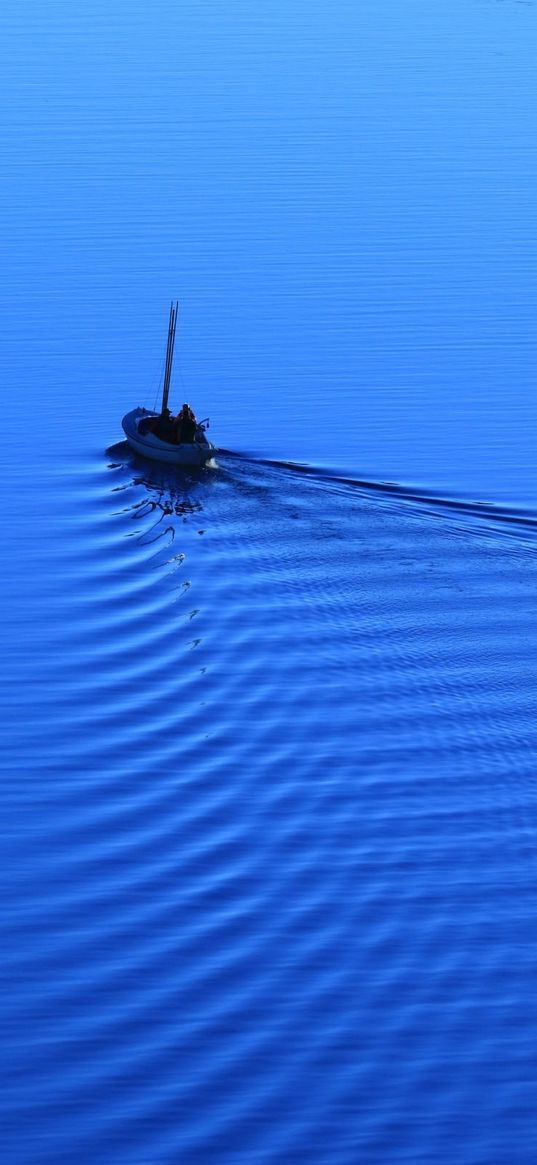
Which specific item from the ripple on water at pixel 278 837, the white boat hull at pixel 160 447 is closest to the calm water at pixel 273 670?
the ripple on water at pixel 278 837

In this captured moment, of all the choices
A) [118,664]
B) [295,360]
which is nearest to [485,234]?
[295,360]

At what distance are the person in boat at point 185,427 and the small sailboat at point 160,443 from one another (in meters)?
0.08

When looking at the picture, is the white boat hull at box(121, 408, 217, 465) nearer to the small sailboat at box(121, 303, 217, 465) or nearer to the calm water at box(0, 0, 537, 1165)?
the small sailboat at box(121, 303, 217, 465)

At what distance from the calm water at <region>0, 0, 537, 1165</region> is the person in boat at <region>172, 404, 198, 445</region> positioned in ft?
3.19

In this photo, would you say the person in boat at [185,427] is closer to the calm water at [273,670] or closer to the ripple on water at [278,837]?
the calm water at [273,670]

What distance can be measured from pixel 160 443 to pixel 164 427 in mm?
780

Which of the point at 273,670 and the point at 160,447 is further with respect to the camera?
the point at 160,447

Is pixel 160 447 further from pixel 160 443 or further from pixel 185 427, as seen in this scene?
pixel 185 427

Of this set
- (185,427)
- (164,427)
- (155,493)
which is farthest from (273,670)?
(164,427)

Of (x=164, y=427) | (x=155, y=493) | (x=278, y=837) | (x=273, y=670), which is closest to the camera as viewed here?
(x=278, y=837)

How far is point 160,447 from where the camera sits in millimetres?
39750

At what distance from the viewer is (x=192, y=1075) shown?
19.2 m

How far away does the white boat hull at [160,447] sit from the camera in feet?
128

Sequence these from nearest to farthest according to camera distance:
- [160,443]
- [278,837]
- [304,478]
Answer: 1. [278,837]
2. [304,478]
3. [160,443]
